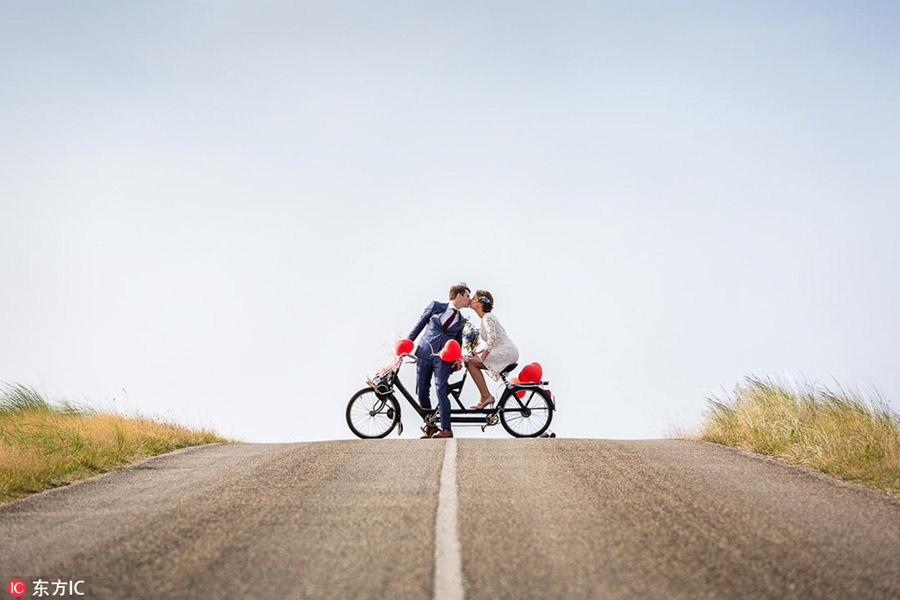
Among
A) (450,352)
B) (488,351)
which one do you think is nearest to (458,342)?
(450,352)

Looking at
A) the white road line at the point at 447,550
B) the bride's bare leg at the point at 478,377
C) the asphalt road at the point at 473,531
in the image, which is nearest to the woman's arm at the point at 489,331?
the bride's bare leg at the point at 478,377

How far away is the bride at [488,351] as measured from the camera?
14.1m

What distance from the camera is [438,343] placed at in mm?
13820

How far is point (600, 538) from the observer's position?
589 cm

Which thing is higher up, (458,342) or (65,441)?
(458,342)

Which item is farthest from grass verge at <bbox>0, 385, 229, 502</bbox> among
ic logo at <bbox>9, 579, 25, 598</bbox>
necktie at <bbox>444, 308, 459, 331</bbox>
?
necktie at <bbox>444, 308, 459, 331</bbox>

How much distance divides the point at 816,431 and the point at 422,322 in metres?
6.17

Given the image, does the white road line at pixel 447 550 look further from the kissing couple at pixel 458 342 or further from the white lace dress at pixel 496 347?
the white lace dress at pixel 496 347

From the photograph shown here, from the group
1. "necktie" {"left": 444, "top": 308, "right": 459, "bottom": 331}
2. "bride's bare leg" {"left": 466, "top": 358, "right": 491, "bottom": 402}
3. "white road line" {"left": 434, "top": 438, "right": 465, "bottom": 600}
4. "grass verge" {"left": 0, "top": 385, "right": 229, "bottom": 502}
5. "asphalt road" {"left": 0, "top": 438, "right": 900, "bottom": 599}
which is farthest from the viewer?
"bride's bare leg" {"left": 466, "top": 358, "right": 491, "bottom": 402}

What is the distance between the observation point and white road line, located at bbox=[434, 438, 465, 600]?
4.65m

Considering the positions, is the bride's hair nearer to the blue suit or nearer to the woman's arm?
the woman's arm

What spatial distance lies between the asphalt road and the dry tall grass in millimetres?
575

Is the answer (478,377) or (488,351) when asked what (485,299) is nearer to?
(488,351)

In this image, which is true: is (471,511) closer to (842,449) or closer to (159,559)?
(159,559)
